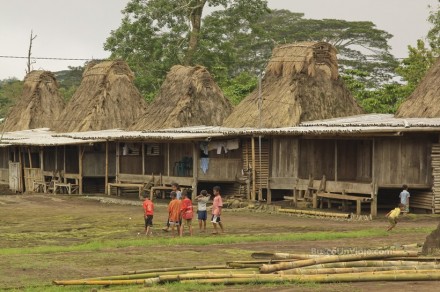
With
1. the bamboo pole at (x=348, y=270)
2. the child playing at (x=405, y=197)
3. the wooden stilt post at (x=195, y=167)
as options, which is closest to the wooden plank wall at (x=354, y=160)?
the child playing at (x=405, y=197)

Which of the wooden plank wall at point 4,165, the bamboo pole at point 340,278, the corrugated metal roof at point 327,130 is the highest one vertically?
the corrugated metal roof at point 327,130

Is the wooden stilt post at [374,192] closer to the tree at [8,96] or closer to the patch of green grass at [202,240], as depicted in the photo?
the patch of green grass at [202,240]

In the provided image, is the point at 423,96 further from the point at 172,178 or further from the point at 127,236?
the point at 127,236

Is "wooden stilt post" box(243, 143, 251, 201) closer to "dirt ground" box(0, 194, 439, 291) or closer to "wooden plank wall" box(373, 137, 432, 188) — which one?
"dirt ground" box(0, 194, 439, 291)

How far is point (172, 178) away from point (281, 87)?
6265 mm

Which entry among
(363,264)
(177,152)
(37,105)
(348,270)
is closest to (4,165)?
(37,105)

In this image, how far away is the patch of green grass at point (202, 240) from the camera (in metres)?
20.1

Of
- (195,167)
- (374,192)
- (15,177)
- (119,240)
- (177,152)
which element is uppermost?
(177,152)

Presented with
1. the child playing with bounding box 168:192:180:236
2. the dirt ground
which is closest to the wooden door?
the dirt ground

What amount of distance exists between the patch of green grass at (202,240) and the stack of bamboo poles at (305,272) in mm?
5459

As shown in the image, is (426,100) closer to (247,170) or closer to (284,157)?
(284,157)

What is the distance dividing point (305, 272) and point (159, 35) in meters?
44.1

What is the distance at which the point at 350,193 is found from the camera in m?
29.9

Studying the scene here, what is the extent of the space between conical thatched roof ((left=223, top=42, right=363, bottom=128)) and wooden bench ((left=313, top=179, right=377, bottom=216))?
17.9 ft
